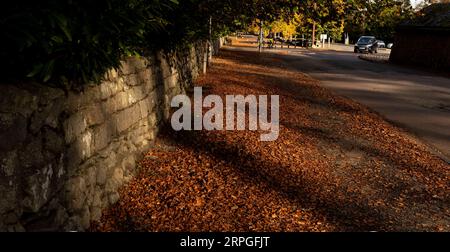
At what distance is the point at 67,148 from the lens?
375 centimetres

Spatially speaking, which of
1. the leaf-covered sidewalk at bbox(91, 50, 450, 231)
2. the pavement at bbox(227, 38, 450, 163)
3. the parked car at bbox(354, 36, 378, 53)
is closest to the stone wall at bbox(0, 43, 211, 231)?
the leaf-covered sidewalk at bbox(91, 50, 450, 231)

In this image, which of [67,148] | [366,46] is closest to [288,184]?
[67,148]

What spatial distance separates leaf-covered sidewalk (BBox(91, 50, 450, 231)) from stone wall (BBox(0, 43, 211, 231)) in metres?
0.36

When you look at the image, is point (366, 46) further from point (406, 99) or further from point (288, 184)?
point (288, 184)

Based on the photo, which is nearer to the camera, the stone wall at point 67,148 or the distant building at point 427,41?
the stone wall at point 67,148

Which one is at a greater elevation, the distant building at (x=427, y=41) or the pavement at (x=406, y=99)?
the distant building at (x=427, y=41)

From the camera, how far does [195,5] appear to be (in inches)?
333

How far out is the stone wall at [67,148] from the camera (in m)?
3.00

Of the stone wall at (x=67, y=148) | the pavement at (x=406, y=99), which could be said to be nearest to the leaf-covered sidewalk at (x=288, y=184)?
the stone wall at (x=67, y=148)

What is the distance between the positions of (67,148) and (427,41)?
31131mm

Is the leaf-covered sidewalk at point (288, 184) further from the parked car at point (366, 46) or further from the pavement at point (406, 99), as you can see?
the parked car at point (366, 46)

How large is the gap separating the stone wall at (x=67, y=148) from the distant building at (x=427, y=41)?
85.7ft
